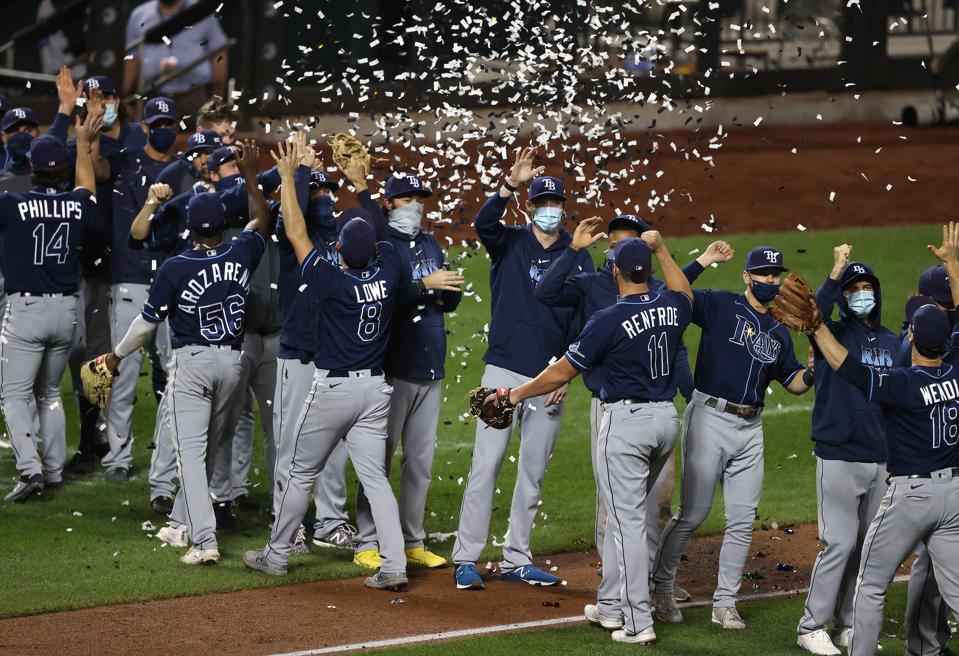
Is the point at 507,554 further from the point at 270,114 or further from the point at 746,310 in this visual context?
the point at 270,114

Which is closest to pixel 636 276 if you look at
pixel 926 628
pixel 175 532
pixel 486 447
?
pixel 486 447

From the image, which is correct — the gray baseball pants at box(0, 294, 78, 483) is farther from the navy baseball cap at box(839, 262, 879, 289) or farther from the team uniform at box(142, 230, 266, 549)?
the navy baseball cap at box(839, 262, 879, 289)

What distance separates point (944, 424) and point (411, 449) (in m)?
3.40

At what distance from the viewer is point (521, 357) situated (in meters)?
8.55

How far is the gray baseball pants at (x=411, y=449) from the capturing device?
29.1ft

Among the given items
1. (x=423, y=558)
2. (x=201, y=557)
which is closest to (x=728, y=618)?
(x=423, y=558)

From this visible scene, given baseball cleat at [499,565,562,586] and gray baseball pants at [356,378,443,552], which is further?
gray baseball pants at [356,378,443,552]

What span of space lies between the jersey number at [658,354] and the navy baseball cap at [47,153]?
15.2 feet

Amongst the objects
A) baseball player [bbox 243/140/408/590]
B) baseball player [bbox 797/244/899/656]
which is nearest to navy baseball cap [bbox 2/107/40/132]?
baseball player [bbox 243/140/408/590]

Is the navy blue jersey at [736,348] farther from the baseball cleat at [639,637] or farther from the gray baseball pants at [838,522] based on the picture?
the baseball cleat at [639,637]

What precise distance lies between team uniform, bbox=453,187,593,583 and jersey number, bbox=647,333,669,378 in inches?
45.5

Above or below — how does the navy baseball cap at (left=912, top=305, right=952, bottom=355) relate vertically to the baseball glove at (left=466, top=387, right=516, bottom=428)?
above

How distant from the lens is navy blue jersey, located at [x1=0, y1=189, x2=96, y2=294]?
9.91m

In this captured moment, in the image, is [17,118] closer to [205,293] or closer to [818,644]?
[205,293]
